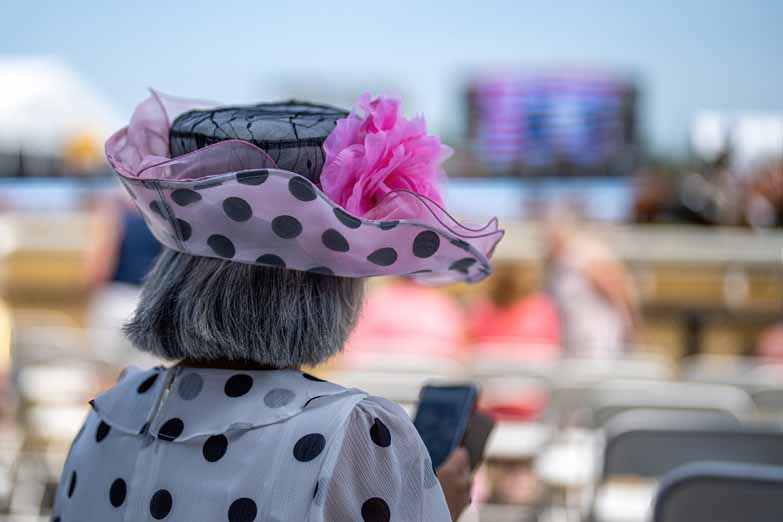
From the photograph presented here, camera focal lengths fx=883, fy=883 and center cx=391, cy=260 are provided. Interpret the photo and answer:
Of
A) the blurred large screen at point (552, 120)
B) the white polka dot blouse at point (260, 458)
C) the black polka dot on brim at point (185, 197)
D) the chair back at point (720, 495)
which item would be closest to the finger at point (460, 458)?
the white polka dot blouse at point (260, 458)

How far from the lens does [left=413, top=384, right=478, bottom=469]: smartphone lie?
1.16 m

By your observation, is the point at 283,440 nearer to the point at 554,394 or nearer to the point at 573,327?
the point at 554,394

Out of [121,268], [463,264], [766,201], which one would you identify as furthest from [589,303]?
[766,201]

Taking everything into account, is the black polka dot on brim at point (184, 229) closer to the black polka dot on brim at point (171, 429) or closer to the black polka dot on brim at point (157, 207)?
the black polka dot on brim at point (157, 207)

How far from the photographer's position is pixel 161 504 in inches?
39.1

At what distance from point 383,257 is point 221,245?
19cm

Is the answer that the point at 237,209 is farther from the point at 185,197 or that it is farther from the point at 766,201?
the point at 766,201

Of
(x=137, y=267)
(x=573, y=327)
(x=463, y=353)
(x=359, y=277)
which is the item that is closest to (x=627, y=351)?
(x=573, y=327)

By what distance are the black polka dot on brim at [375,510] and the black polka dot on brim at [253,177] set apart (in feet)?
1.19

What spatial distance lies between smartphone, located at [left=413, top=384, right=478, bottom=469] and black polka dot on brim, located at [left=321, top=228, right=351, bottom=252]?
314mm

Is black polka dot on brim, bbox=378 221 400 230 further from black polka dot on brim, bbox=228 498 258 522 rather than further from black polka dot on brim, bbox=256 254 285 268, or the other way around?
black polka dot on brim, bbox=228 498 258 522

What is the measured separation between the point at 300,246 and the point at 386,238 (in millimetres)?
97

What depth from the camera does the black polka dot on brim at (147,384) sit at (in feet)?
3.66

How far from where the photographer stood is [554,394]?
311 cm
